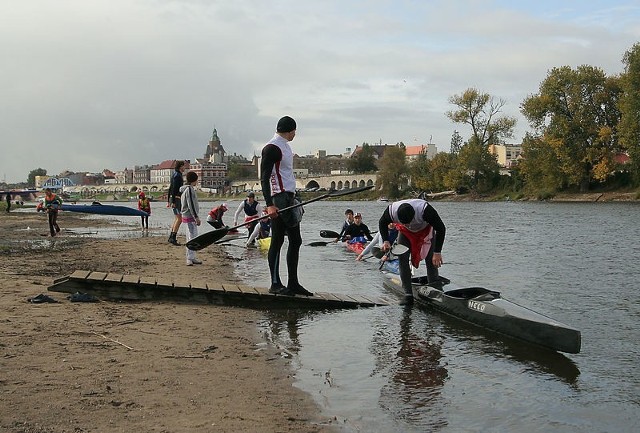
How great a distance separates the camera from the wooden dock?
30.9 ft

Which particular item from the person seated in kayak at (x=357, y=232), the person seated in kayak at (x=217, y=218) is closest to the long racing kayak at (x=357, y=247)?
the person seated in kayak at (x=357, y=232)

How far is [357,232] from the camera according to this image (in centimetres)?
2120

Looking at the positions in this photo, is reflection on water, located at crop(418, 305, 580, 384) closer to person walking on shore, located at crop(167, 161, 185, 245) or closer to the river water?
the river water

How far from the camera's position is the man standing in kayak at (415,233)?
9766mm

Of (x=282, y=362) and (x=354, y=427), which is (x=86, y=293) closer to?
(x=282, y=362)

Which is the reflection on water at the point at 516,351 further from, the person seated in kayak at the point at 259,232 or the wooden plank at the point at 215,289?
the person seated in kayak at the point at 259,232

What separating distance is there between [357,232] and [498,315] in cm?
1307

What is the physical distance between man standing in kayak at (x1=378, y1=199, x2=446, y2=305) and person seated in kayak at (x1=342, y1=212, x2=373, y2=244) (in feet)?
32.9

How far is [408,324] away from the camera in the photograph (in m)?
9.07

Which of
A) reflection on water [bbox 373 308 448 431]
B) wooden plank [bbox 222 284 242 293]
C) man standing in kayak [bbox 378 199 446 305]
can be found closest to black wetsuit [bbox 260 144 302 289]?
wooden plank [bbox 222 284 242 293]

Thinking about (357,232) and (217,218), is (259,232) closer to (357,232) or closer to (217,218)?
(217,218)

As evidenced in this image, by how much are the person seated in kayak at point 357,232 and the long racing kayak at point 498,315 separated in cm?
994

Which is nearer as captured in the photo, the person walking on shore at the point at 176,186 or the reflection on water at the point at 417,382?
the reflection on water at the point at 417,382

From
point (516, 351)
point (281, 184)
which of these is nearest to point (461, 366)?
point (516, 351)
